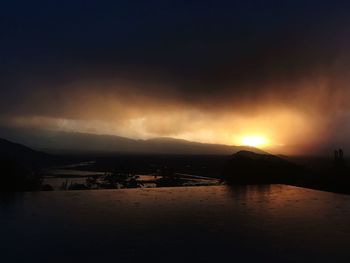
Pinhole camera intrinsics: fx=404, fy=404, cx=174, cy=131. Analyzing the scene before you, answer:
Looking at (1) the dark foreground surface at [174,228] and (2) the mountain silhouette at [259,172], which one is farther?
(2) the mountain silhouette at [259,172]

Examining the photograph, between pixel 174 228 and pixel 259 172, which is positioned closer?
pixel 174 228

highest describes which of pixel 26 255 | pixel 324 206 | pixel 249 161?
pixel 249 161

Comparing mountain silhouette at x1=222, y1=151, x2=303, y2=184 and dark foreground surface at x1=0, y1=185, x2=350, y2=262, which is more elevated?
mountain silhouette at x1=222, y1=151, x2=303, y2=184

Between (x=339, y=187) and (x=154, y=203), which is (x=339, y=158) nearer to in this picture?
(x=339, y=187)

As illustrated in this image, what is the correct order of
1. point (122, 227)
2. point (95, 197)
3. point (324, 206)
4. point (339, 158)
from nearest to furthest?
point (122, 227)
point (324, 206)
point (95, 197)
point (339, 158)

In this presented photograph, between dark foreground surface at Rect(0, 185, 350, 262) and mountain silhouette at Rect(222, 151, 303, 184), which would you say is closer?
dark foreground surface at Rect(0, 185, 350, 262)

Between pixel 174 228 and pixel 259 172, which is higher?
pixel 259 172

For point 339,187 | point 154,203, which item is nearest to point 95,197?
point 154,203

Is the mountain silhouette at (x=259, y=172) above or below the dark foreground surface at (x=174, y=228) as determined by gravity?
above
